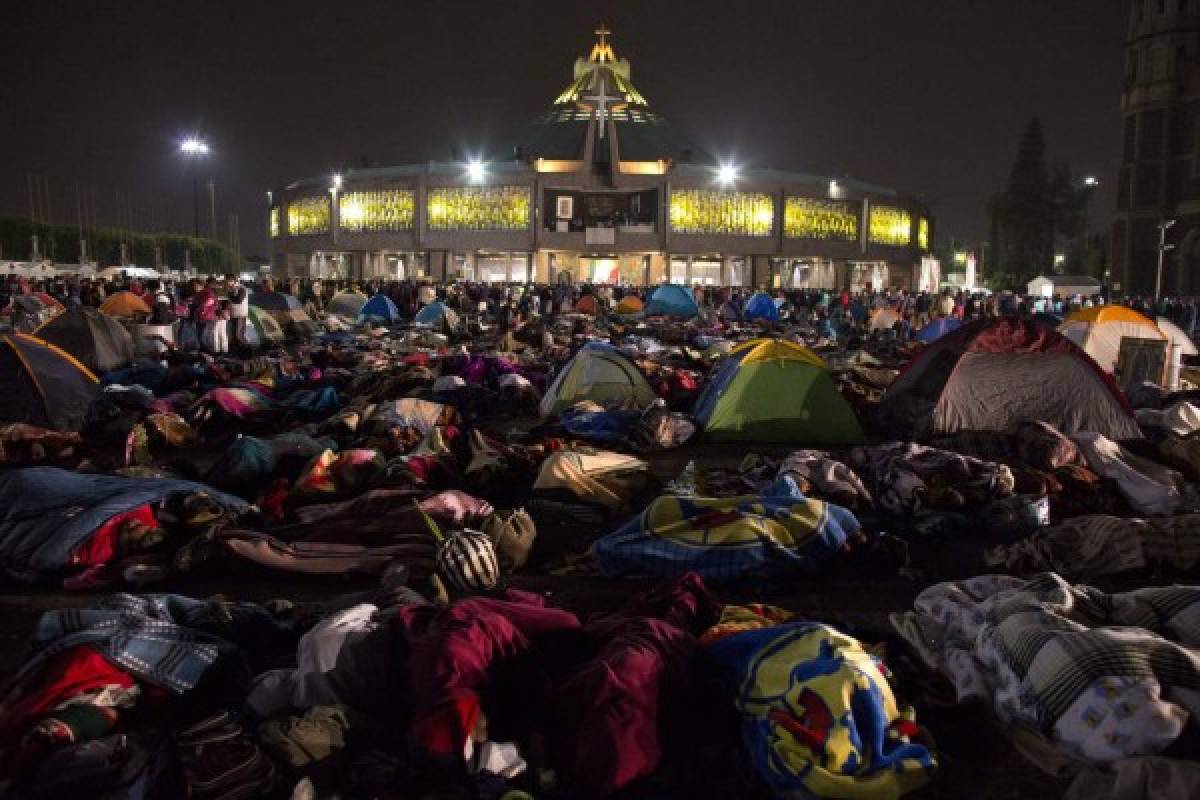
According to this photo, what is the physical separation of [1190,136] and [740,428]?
5497 centimetres

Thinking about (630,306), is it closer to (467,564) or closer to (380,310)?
(380,310)

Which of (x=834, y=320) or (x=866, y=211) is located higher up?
(x=866, y=211)

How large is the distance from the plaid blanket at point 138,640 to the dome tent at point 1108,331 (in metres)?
13.7

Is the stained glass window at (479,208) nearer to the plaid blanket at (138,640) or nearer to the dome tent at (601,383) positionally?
the dome tent at (601,383)

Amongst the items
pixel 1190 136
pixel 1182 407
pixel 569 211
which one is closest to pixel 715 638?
pixel 1182 407

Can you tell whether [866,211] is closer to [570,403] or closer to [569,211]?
[569,211]

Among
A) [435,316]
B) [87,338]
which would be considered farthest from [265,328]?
[87,338]

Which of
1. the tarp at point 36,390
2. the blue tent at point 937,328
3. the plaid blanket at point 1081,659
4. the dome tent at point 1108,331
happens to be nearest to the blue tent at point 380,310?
the blue tent at point 937,328

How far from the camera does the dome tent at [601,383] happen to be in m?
10.6

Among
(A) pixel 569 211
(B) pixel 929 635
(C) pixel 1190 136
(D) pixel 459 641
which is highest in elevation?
(C) pixel 1190 136

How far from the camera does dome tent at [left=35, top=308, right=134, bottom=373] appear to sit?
504 inches

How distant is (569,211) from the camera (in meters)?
51.9

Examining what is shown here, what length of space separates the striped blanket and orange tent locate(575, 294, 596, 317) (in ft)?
74.0

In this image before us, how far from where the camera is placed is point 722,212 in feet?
172
